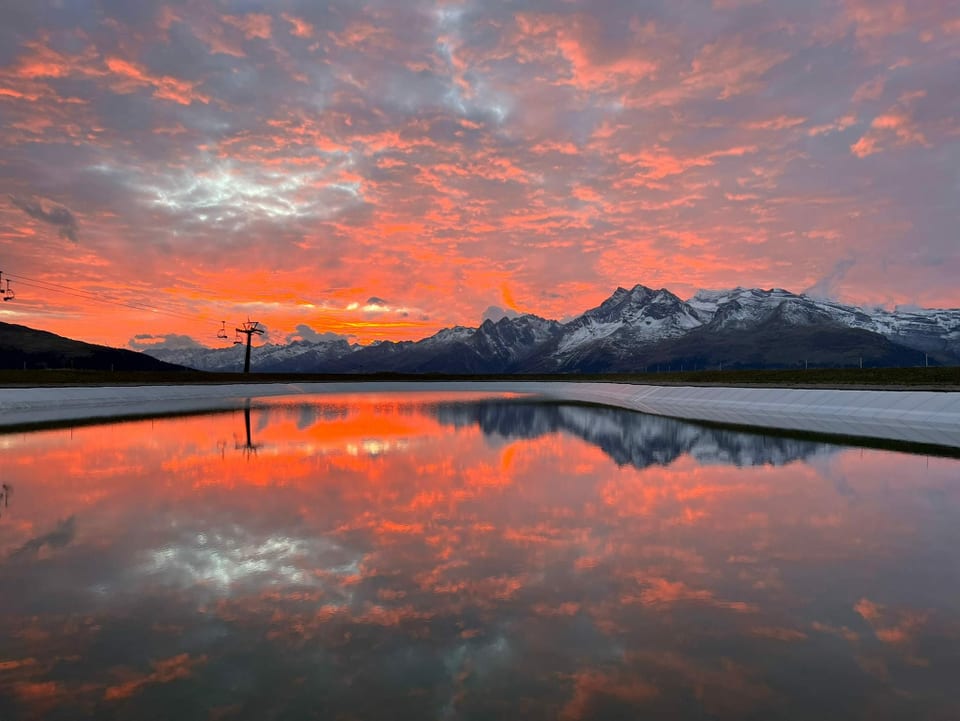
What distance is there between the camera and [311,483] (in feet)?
91.8

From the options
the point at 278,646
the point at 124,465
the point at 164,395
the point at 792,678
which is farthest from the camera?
the point at 164,395

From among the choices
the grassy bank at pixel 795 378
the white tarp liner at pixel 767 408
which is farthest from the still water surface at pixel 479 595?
the grassy bank at pixel 795 378

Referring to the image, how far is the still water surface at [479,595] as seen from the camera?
9.80 meters

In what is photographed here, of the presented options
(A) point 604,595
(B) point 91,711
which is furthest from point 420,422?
(B) point 91,711

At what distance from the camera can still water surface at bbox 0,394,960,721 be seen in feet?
32.2

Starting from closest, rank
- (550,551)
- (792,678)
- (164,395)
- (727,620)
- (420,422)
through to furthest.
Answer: (792,678)
(727,620)
(550,551)
(420,422)
(164,395)

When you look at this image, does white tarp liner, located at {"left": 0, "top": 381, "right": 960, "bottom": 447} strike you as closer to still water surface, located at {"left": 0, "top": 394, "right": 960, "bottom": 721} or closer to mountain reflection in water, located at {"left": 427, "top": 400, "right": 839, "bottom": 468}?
mountain reflection in water, located at {"left": 427, "top": 400, "right": 839, "bottom": 468}

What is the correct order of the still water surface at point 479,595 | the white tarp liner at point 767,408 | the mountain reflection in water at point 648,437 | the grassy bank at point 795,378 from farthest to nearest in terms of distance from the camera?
the grassy bank at point 795,378
the white tarp liner at point 767,408
the mountain reflection in water at point 648,437
the still water surface at point 479,595

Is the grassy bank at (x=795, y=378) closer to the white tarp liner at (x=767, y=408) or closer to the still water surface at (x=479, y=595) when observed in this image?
the white tarp liner at (x=767, y=408)

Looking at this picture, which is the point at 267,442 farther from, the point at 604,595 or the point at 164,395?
the point at 164,395

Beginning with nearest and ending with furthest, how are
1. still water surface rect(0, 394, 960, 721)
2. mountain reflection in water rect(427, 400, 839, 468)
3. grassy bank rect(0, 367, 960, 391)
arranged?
still water surface rect(0, 394, 960, 721) < mountain reflection in water rect(427, 400, 839, 468) < grassy bank rect(0, 367, 960, 391)

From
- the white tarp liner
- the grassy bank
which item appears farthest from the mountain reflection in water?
the grassy bank

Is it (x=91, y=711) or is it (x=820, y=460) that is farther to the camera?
(x=820, y=460)

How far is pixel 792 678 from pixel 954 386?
89175 millimetres
